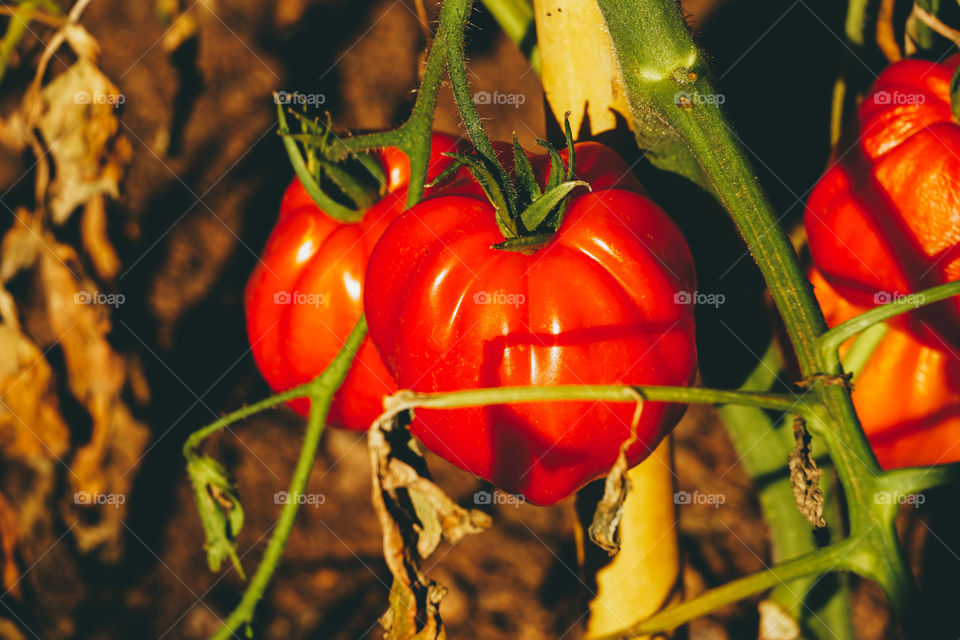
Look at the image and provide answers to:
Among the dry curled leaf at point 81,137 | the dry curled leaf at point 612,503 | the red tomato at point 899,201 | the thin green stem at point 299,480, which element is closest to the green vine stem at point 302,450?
the thin green stem at point 299,480

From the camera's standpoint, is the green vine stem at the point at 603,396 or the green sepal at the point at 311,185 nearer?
the green vine stem at the point at 603,396

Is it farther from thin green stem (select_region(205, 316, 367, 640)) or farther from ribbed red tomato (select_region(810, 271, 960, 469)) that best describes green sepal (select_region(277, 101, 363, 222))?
ribbed red tomato (select_region(810, 271, 960, 469))

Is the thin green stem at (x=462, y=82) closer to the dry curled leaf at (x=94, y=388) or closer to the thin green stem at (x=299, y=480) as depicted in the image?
the thin green stem at (x=299, y=480)

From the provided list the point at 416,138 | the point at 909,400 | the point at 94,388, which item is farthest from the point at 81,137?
the point at 909,400

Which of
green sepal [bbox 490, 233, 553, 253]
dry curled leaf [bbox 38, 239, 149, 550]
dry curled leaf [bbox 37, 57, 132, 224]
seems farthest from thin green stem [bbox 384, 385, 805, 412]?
dry curled leaf [bbox 38, 239, 149, 550]

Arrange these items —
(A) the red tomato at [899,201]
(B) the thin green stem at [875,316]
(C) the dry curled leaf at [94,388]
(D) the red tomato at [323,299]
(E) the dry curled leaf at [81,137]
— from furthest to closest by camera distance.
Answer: (C) the dry curled leaf at [94,388], (E) the dry curled leaf at [81,137], (D) the red tomato at [323,299], (A) the red tomato at [899,201], (B) the thin green stem at [875,316]
